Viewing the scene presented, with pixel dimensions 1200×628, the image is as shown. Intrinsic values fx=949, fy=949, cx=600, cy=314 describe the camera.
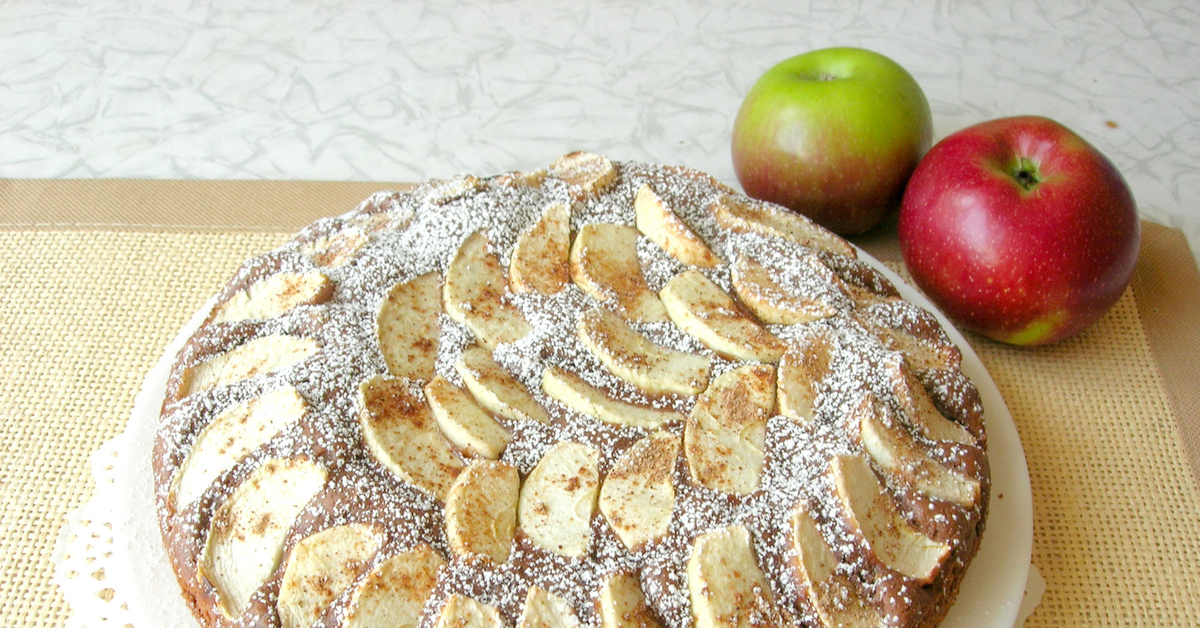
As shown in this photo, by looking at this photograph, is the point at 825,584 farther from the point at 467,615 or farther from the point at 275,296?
the point at 275,296

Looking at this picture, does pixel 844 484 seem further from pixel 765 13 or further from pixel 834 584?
pixel 765 13

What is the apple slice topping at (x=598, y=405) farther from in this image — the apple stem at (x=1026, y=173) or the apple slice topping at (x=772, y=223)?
the apple stem at (x=1026, y=173)

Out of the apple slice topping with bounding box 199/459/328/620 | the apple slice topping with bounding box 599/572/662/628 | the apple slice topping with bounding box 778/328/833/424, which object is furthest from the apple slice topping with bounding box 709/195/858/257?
the apple slice topping with bounding box 199/459/328/620

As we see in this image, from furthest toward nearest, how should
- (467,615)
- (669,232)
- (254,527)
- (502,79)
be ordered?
(502,79)
(669,232)
(254,527)
(467,615)

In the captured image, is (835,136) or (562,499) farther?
(835,136)

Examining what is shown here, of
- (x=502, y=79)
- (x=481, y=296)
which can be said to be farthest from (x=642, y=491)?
(x=502, y=79)

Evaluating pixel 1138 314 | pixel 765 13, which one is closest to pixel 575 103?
pixel 765 13

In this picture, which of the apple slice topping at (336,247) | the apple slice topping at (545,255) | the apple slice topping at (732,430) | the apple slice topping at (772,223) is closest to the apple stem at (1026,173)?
the apple slice topping at (772,223)
